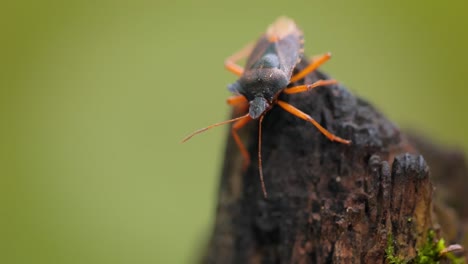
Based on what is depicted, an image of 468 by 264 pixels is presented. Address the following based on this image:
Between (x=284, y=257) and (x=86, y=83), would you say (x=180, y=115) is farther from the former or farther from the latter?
(x=284, y=257)

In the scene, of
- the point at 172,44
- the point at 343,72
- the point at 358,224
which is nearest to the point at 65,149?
the point at 172,44

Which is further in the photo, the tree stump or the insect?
the insect

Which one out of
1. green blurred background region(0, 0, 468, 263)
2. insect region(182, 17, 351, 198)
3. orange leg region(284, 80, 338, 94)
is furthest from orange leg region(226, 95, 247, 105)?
green blurred background region(0, 0, 468, 263)

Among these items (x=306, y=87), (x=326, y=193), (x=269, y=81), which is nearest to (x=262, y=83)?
(x=269, y=81)

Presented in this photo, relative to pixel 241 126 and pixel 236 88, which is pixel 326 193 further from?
pixel 236 88

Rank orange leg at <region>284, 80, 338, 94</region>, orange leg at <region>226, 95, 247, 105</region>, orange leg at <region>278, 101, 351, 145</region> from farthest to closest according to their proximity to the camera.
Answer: orange leg at <region>226, 95, 247, 105</region> < orange leg at <region>284, 80, 338, 94</region> < orange leg at <region>278, 101, 351, 145</region>

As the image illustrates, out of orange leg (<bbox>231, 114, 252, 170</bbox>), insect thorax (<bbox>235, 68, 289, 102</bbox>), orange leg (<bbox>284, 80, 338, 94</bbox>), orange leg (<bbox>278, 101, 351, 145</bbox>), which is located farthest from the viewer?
orange leg (<bbox>231, 114, 252, 170</bbox>)

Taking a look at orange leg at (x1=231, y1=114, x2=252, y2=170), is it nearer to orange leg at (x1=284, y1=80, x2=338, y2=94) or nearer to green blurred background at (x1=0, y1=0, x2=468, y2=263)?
orange leg at (x1=284, y1=80, x2=338, y2=94)
